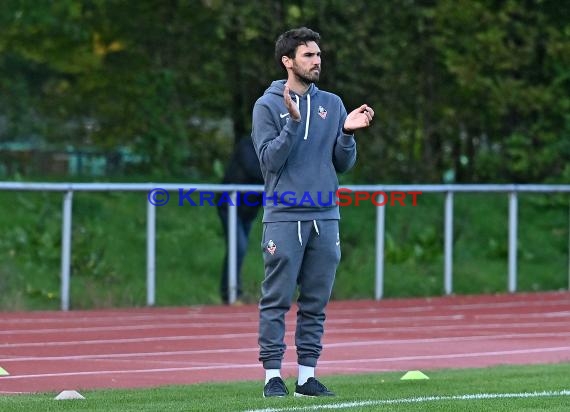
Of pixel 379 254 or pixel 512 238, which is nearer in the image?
pixel 379 254

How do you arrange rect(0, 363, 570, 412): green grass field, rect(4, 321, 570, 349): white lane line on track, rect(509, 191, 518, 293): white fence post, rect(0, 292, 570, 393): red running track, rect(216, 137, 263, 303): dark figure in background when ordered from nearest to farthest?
rect(0, 363, 570, 412): green grass field, rect(0, 292, 570, 393): red running track, rect(4, 321, 570, 349): white lane line on track, rect(216, 137, 263, 303): dark figure in background, rect(509, 191, 518, 293): white fence post

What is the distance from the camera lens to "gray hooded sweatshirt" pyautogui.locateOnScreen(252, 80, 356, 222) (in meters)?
8.70

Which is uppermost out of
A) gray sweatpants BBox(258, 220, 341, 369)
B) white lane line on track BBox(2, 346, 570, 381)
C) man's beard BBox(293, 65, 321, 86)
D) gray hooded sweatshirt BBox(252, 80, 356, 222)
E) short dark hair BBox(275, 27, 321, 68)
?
short dark hair BBox(275, 27, 321, 68)

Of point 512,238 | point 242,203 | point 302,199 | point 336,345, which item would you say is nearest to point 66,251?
point 242,203

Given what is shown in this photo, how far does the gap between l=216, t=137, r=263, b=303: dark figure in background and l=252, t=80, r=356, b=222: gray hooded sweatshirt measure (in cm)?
893

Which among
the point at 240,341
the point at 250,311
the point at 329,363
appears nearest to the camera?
the point at 329,363

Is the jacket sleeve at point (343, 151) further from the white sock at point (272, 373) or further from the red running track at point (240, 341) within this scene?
the red running track at point (240, 341)

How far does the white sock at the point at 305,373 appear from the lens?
351 inches

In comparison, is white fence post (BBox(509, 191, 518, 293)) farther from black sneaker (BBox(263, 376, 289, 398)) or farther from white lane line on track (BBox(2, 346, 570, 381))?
black sneaker (BBox(263, 376, 289, 398))

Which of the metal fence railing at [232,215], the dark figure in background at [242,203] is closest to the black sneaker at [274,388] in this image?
the metal fence railing at [232,215]

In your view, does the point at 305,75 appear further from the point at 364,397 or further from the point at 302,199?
the point at 364,397

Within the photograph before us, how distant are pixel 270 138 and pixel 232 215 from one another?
370 inches

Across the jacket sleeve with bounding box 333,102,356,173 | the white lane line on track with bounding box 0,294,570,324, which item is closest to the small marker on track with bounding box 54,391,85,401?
the jacket sleeve with bounding box 333,102,356,173

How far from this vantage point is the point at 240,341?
45.7 feet
